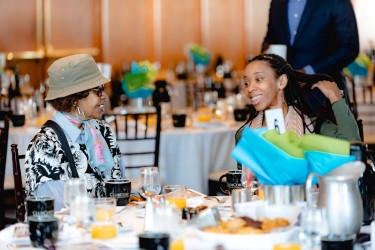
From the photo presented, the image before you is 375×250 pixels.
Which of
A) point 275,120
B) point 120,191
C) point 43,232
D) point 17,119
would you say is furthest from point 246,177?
point 17,119

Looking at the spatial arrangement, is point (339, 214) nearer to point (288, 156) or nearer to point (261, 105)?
point (288, 156)

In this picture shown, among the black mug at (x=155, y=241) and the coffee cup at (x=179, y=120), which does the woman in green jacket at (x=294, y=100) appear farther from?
the coffee cup at (x=179, y=120)

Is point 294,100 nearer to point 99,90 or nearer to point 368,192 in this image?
point 99,90

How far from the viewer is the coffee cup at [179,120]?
635cm

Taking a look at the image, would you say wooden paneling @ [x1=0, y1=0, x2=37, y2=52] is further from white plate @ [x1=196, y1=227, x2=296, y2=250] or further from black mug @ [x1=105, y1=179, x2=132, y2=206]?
white plate @ [x1=196, y1=227, x2=296, y2=250]

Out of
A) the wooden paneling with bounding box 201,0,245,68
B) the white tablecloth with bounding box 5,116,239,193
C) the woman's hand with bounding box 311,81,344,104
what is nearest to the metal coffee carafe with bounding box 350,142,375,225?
the woman's hand with bounding box 311,81,344,104

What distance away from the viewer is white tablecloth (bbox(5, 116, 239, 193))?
6074 mm

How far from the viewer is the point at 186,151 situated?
20.1 ft

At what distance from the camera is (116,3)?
41.0 feet

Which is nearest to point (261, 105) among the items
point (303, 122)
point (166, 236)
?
point (303, 122)

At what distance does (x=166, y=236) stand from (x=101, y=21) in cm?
1003

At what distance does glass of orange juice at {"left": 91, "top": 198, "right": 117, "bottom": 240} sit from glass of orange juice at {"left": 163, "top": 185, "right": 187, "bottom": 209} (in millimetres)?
346

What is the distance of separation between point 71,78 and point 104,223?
3.88ft

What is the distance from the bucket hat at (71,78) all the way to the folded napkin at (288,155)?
1.15 meters
